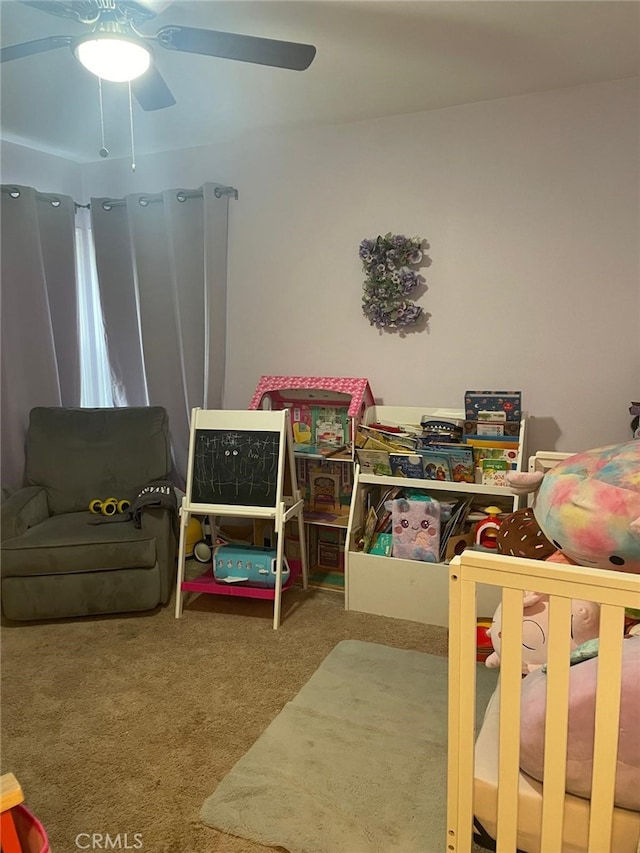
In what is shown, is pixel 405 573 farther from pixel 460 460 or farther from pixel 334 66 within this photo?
pixel 334 66

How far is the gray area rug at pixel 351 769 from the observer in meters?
1.67

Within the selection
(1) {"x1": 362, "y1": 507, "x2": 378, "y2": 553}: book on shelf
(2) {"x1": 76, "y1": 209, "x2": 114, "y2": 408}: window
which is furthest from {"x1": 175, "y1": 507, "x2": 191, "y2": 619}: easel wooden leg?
(2) {"x1": 76, "y1": 209, "x2": 114, "y2": 408}: window

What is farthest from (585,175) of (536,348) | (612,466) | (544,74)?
(612,466)

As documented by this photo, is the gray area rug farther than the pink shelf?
No

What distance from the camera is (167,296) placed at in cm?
376

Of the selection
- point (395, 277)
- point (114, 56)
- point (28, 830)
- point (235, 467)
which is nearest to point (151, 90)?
point (114, 56)

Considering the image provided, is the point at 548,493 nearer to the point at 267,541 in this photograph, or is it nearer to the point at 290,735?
the point at 290,735

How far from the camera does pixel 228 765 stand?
1937mm

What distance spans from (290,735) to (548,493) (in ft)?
3.80

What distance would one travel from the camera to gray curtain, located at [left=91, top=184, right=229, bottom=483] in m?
3.62

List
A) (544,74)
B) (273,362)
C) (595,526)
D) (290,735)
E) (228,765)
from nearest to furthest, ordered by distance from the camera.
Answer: (595,526), (228,765), (290,735), (544,74), (273,362)

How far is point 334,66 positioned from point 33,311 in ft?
6.97

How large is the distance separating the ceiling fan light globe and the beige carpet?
6.90ft

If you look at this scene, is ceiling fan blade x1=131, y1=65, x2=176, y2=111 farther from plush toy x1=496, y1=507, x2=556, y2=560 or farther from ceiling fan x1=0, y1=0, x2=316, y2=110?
plush toy x1=496, y1=507, x2=556, y2=560
